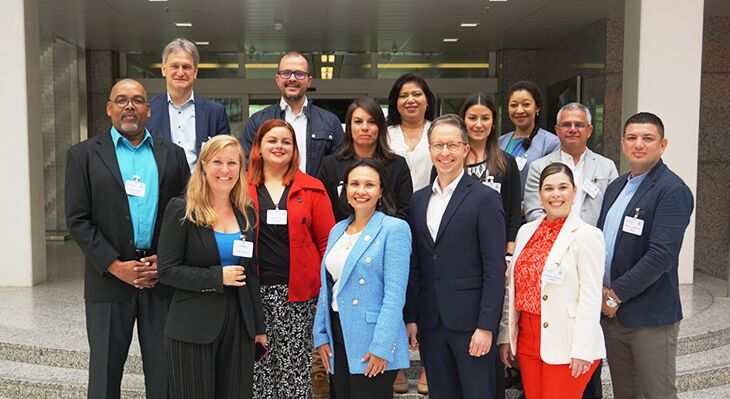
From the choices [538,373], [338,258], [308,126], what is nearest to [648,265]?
[538,373]

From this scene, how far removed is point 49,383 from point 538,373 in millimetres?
3325

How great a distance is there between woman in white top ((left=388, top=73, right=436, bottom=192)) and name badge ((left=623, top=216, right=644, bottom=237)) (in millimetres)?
1293

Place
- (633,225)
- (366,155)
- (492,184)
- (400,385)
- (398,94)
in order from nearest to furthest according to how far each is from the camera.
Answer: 1. (633,225)
2. (492,184)
3. (366,155)
4. (398,94)
5. (400,385)

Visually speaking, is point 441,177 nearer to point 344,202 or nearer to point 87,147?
point 344,202

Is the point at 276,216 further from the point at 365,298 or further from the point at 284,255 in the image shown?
the point at 365,298

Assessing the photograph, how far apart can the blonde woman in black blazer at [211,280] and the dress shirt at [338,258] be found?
39 centimetres

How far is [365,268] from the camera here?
10.3ft

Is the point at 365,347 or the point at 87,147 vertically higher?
the point at 87,147

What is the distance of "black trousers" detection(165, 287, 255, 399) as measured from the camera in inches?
119

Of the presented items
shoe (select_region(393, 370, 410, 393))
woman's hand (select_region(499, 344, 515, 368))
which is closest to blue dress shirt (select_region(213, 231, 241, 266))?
woman's hand (select_region(499, 344, 515, 368))

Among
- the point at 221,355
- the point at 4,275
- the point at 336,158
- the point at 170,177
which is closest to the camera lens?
the point at 221,355

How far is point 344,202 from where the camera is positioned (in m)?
3.44

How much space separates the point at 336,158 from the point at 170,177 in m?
0.96

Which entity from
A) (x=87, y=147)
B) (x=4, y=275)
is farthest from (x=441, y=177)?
(x=4, y=275)
